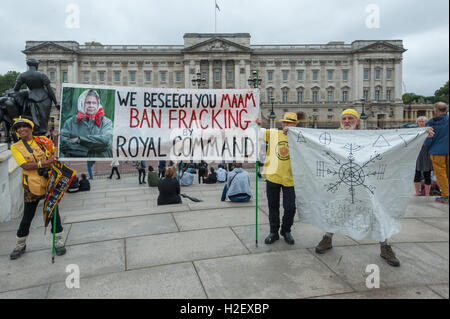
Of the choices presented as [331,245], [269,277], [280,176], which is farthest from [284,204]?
[269,277]

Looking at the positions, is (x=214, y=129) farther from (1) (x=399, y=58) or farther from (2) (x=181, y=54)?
(1) (x=399, y=58)

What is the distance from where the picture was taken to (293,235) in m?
4.55

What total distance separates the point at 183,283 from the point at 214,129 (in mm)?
2161

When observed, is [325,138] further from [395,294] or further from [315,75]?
[315,75]

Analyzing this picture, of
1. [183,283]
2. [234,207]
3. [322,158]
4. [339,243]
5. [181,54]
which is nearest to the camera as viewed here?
[183,283]

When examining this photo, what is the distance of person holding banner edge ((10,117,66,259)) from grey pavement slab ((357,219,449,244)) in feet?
14.4

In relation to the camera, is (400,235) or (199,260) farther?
(400,235)

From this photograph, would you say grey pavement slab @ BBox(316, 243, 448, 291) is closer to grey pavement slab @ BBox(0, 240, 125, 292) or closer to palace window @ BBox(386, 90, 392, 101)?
grey pavement slab @ BBox(0, 240, 125, 292)

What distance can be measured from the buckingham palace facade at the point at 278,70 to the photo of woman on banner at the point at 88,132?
62.8 meters

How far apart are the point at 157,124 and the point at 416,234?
4193 millimetres

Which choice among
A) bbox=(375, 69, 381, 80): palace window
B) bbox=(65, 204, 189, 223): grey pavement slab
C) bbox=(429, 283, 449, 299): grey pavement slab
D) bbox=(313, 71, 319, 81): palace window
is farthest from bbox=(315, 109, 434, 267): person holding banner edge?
bbox=(375, 69, 381, 80): palace window

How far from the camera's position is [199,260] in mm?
3658

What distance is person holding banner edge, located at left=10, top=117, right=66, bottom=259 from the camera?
3.76 metres
